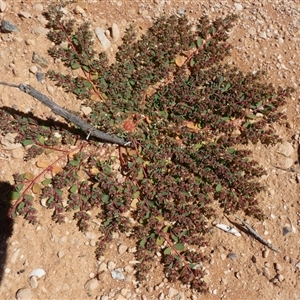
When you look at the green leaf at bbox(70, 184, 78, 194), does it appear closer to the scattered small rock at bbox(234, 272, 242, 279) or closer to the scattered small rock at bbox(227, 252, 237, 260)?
the scattered small rock at bbox(227, 252, 237, 260)

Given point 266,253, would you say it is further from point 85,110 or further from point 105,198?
point 85,110

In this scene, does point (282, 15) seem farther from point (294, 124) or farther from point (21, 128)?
point (21, 128)

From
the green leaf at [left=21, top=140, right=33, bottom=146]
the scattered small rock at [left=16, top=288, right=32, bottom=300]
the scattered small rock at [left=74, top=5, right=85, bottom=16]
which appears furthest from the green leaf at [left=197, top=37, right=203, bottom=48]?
the scattered small rock at [left=16, top=288, right=32, bottom=300]

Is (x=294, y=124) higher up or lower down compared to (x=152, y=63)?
lower down

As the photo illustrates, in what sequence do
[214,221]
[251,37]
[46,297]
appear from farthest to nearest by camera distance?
[251,37] < [214,221] < [46,297]

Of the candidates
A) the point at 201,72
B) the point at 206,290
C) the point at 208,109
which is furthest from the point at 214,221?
the point at 201,72

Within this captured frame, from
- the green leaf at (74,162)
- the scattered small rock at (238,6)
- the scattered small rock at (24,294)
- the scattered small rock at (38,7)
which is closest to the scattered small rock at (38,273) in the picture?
the scattered small rock at (24,294)

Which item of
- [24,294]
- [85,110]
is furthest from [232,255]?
[85,110]
